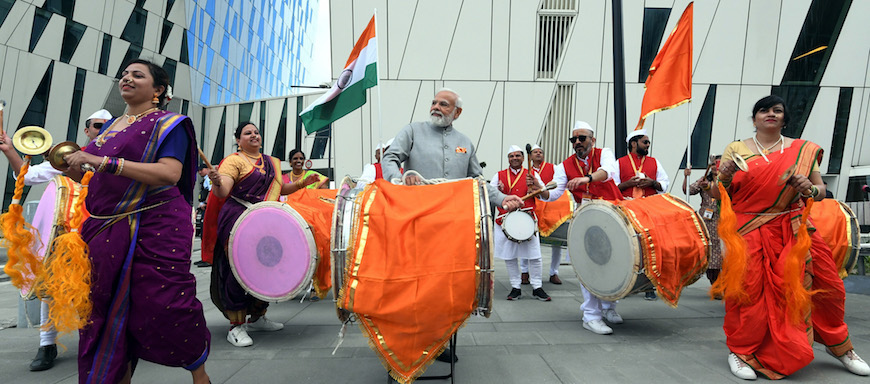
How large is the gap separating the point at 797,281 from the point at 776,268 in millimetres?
144

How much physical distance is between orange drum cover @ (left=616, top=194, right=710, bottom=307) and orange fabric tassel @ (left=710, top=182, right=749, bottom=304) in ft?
1.15

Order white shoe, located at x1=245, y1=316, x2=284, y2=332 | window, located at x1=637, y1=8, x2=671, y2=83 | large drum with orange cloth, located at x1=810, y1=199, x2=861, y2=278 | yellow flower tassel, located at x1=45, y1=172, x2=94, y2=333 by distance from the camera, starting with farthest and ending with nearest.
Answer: window, located at x1=637, y1=8, x2=671, y2=83, white shoe, located at x1=245, y1=316, x2=284, y2=332, large drum with orange cloth, located at x1=810, y1=199, x2=861, y2=278, yellow flower tassel, located at x1=45, y1=172, x2=94, y2=333

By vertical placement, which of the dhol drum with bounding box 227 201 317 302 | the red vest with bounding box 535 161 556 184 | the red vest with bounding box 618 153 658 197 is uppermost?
the red vest with bounding box 618 153 658 197

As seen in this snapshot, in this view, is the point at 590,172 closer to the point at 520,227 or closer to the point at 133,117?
the point at 520,227

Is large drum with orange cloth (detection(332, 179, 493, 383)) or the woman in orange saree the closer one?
large drum with orange cloth (detection(332, 179, 493, 383))

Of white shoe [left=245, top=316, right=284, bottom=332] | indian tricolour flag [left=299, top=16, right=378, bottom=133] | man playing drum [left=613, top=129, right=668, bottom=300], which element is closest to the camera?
white shoe [left=245, top=316, right=284, bottom=332]

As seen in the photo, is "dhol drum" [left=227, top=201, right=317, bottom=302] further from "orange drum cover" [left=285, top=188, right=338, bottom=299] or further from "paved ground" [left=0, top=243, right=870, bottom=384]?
"paved ground" [left=0, top=243, right=870, bottom=384]

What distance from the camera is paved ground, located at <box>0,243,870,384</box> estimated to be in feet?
9.91

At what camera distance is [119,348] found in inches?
86.3

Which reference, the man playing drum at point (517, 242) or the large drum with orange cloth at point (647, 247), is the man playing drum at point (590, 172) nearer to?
the large drum with orange cloth at point (647, 247)

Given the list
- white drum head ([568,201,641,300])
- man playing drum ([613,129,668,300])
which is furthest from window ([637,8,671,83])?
white drum head ([568,201,641,300])

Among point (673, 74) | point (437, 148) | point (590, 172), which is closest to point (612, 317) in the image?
point (590, 172)

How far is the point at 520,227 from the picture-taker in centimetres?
587

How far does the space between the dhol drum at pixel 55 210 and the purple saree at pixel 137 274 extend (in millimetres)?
1181
